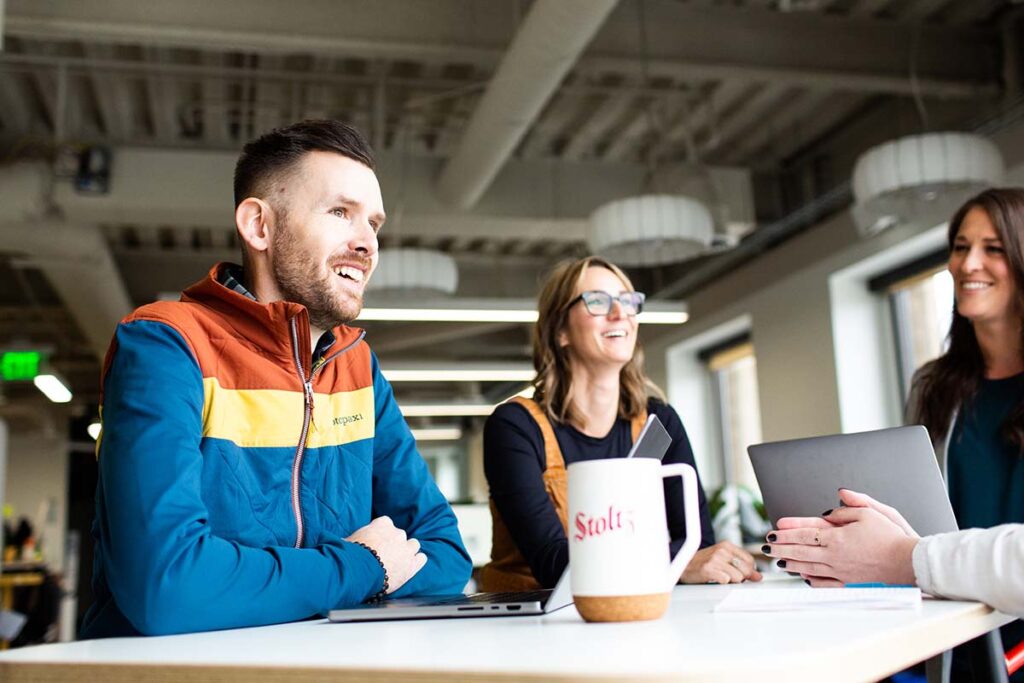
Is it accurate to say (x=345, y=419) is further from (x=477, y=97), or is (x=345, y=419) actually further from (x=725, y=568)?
(x=477, y=97)

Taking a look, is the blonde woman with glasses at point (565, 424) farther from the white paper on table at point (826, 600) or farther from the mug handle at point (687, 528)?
the mug handle at point (687, 528)

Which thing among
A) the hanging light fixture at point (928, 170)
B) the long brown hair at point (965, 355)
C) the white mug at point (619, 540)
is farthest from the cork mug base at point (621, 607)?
the hanging light fixture at point (928, 170)

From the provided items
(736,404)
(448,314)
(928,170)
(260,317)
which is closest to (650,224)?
(928,170)

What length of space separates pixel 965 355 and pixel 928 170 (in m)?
2.24

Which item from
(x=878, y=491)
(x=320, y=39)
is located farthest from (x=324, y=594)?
(x=320, y=39)

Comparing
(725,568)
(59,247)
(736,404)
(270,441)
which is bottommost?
(725,568)

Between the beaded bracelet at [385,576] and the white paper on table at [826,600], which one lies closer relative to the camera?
the white paper on table at [826,600]

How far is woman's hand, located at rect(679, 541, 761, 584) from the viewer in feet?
6.00

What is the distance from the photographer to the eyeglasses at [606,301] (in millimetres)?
2607

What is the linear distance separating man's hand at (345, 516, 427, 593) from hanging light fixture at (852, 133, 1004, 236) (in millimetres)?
3558

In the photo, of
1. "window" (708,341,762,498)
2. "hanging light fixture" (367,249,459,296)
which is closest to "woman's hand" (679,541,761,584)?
"hanging light fixture" (367,249,459,296)

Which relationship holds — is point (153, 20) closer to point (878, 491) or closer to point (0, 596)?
point (878, 491)

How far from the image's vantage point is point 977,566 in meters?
1.15

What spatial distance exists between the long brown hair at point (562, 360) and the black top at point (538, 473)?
0.06 metres
